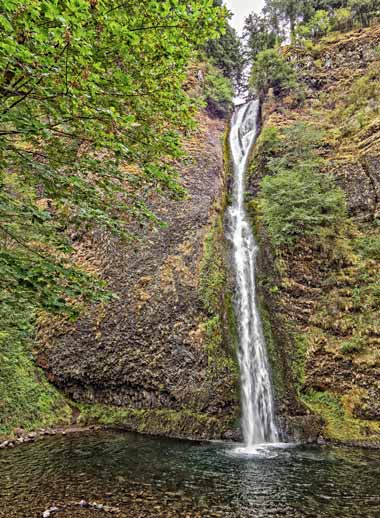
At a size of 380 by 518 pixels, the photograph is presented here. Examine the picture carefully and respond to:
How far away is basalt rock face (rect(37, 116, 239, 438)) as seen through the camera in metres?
10.1

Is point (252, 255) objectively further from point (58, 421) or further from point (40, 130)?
point (40, 130)

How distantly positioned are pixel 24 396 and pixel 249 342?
7.35 meters

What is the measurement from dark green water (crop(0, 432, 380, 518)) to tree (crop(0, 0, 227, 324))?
3538 mm

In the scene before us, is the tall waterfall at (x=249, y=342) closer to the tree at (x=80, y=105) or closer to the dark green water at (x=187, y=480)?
the dark green water at (x=187, y=480)

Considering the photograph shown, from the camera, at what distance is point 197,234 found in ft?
44.9

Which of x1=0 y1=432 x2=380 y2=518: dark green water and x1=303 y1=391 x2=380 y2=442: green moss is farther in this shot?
x1=303 y1=391 x2=380 y2=442: green moss

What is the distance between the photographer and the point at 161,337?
36.8 ft

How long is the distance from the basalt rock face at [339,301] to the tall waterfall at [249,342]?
42 cm

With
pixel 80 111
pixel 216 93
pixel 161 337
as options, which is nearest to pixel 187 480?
pixel 161 337

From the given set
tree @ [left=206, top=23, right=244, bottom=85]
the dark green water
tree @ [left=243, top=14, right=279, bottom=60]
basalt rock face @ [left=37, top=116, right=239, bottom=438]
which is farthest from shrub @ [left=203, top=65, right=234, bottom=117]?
the dark green water

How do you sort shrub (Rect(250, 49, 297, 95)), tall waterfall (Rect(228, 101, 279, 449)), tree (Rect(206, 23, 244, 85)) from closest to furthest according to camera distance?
tall waterfall (Rect(228, 101, 279, 449))
shrub (Rect(250, 49, 297, 95))
tree (Rect(206, 23, 244, 85))

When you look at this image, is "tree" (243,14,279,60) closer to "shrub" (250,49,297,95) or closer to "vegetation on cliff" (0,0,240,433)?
"shrub" (250,49,297,95)

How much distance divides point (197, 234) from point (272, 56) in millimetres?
17491

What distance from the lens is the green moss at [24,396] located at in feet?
33.0
